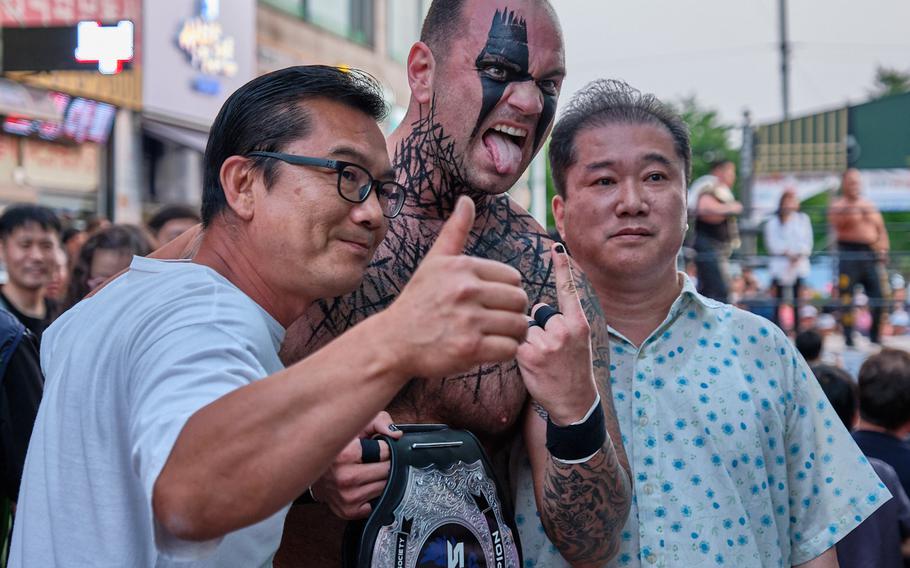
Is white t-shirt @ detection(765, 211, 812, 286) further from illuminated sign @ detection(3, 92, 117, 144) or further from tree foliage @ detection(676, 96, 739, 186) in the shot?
tree foliage @ detection(676, 96, 739, 186)

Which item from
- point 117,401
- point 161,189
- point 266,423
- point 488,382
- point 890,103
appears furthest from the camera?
point 161,189

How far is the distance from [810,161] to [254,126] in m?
11.8

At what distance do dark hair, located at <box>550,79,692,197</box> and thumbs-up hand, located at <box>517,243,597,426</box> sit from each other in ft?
2.60

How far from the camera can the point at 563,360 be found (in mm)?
2012

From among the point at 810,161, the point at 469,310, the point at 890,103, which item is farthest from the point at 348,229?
the point at 810,161

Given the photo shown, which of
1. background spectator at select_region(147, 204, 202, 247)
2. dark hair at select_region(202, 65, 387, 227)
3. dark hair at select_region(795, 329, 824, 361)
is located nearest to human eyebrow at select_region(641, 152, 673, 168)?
dark hair at select_region(202, 65, 387, 227)

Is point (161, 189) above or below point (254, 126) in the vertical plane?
above

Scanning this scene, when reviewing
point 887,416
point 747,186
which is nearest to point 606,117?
point 887,416

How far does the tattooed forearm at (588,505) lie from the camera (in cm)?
216

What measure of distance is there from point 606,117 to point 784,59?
71.5 feet

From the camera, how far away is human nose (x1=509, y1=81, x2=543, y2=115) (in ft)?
7.90

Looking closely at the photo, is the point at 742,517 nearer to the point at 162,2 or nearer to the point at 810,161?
the point at 810,161

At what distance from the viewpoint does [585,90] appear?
113 inches

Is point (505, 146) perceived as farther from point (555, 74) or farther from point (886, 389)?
point (886, 389)
